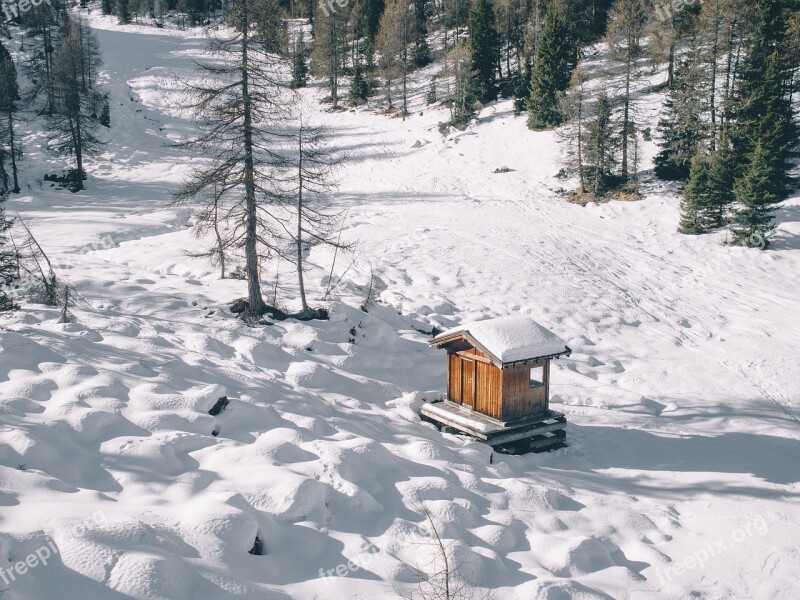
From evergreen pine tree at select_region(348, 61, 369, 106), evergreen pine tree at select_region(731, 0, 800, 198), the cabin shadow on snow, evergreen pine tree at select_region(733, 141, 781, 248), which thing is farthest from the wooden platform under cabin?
evergreen pine tree at select_region(348, 61, 369, 106)

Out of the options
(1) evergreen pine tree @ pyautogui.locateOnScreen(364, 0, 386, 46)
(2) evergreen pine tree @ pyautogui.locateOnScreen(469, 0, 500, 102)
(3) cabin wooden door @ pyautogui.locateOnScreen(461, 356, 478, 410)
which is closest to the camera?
(3) cabin wooden door @ pyautogui.locateOnScreen(461, 356, 478, 410)

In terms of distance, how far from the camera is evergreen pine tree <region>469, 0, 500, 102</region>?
169 feet

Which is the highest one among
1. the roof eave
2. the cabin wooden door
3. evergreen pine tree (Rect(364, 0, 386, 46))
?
evergreen pine tree (Rect(364, 0, 386, 46))

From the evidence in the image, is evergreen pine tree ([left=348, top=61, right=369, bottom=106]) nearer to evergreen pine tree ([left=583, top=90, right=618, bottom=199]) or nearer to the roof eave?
evergreen pine tree ([left=583, top=90, right=618, bottom=199])

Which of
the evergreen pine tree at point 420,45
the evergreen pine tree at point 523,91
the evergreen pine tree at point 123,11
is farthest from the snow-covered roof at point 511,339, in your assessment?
the evergreen pine tree at point 123,11

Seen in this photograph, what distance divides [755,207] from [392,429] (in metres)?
22.6

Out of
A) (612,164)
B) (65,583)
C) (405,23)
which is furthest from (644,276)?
(405,23)

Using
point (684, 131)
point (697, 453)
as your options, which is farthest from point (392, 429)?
point (684, 131)

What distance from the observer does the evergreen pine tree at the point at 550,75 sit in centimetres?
4419

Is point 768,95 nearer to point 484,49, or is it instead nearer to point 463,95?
point 463,95

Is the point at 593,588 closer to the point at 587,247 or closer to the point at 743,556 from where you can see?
the point at 743,556

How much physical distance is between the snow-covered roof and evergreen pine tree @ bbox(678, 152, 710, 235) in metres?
19.4

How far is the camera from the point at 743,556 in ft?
34.3

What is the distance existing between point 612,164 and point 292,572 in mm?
32828
